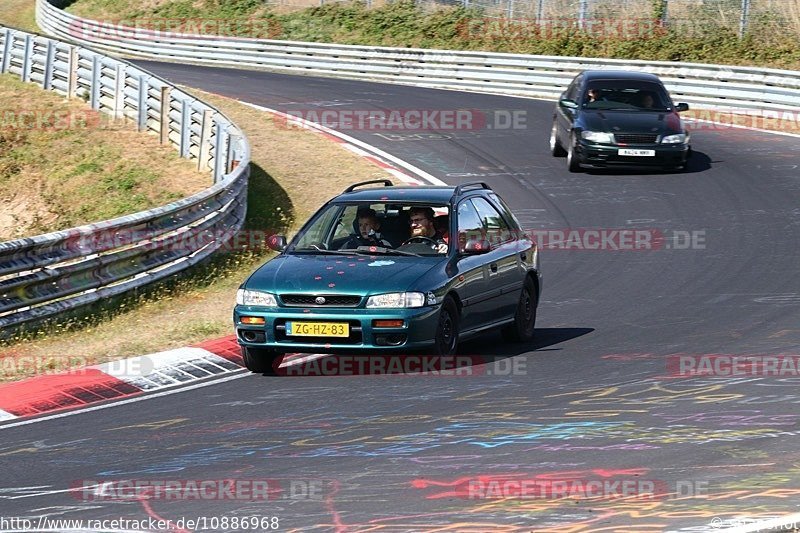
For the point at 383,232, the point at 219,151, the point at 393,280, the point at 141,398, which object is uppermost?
the point at 383,232

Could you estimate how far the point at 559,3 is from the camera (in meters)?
42.3

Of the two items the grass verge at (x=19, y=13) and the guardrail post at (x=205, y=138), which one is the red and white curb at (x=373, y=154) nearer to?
the guardrail post at (x=205, y=138)

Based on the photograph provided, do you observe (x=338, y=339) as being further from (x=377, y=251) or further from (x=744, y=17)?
(x=744, y=17)

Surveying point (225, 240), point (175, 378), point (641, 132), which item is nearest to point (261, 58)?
point (641, 132)

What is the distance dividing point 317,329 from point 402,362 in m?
0.95

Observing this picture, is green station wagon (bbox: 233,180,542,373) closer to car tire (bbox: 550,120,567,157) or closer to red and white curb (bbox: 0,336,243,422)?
red and white curb (bbox: 0,336,243,422)

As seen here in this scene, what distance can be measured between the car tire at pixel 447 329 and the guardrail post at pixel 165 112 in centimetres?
1588

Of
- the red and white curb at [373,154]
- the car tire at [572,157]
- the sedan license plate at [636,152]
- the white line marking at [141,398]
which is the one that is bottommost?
the red and white curb at [373,154]

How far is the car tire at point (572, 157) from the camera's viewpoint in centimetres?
2417

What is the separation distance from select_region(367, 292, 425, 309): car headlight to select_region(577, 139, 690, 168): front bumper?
42.9 feet

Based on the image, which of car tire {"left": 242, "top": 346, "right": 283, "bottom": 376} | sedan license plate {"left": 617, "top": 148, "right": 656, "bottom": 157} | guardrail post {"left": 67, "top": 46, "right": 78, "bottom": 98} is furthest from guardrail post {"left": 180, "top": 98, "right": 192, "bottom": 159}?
car tire {"left": 242, "top": 346, "right": 283, "bottom": 376}

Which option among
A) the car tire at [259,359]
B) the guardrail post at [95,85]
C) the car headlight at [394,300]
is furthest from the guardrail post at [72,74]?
the car headlight at [394,300]

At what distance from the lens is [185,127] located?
25.5 metres

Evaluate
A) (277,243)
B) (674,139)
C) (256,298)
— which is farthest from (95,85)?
(256,298)
